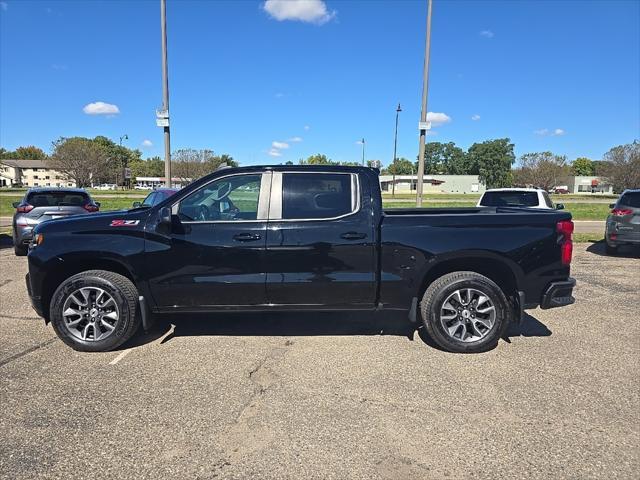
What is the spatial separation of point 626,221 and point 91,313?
10.5 metres

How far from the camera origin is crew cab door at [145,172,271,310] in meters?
4.40

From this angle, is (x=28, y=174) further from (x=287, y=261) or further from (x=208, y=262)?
(x=287, y=261)

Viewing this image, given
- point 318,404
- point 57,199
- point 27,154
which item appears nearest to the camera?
point 318,404

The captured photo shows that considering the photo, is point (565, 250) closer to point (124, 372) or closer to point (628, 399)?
point (628, 399)

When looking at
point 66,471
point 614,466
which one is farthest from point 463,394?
point 66,471

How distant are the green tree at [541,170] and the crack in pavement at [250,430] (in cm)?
7278

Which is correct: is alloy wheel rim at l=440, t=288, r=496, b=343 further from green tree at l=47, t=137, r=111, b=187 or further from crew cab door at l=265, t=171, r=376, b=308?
green tree at l=47, t=137, r=111, b=187

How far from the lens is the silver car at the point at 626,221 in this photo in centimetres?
974

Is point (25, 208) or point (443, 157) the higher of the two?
point (443, 157)

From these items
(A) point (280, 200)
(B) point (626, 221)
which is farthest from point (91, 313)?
(B) point (626, 221)

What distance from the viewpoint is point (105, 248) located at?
4.41 meters

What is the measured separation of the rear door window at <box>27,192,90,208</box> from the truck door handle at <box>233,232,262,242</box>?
739cm

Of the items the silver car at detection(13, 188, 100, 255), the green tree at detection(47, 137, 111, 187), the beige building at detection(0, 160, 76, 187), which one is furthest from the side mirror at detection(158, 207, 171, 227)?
the beige building at detection(0, 160, 76, 187)

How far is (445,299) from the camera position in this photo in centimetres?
447
